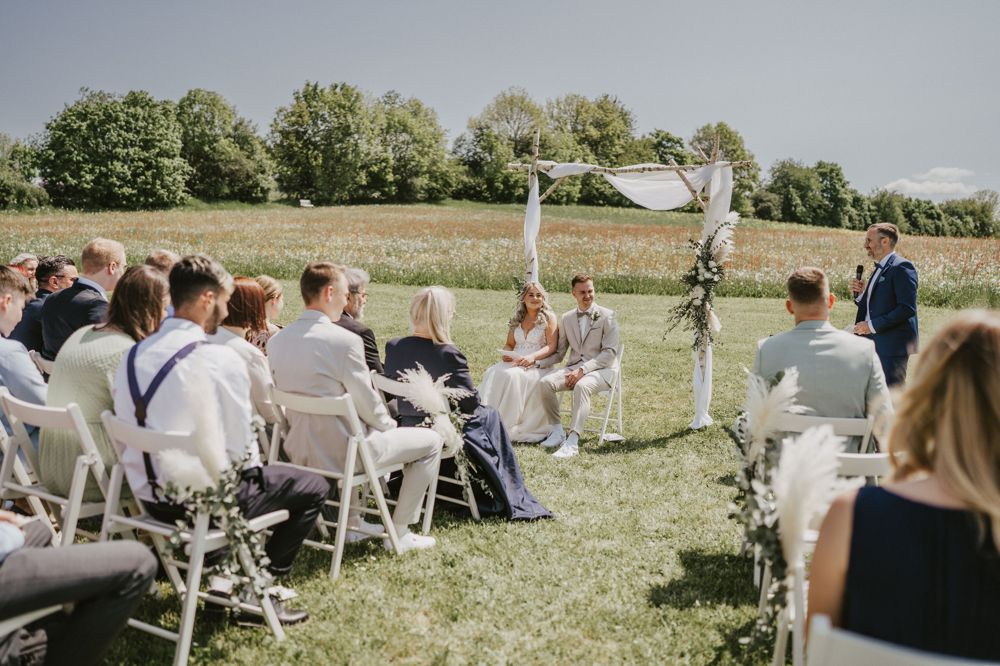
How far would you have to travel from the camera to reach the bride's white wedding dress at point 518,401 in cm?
807

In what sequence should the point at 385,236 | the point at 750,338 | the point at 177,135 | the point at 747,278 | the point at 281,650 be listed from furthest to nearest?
the point at 177,135 < the point at 385,236 < the point at 747,278 < the point at 750,338 < the point at 281,650

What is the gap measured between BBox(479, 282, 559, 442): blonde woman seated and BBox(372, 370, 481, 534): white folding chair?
2236 millimetres

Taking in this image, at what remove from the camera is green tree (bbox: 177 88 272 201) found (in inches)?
2776

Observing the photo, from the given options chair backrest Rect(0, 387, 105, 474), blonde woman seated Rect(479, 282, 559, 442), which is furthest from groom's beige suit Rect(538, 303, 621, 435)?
chair backrest Rect(0, 387, 105, 474)

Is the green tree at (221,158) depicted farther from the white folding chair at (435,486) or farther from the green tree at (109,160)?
the white folding chair at (435,486)

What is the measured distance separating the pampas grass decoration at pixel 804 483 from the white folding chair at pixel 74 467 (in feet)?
10.8

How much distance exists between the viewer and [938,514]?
1842 mm

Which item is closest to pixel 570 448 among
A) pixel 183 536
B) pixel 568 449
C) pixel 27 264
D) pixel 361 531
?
pixel 568 449

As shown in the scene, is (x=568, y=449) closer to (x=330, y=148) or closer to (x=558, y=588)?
(x=558, y=588)

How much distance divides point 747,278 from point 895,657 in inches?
831

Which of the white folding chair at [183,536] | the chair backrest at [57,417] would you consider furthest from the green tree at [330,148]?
the white folding chair at [183,536]

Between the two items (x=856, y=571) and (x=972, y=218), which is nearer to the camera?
(x=856, y=571)

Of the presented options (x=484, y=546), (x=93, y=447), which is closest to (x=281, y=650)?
(x=93, y=447)

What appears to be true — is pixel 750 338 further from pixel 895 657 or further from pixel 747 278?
pixel 895 657
